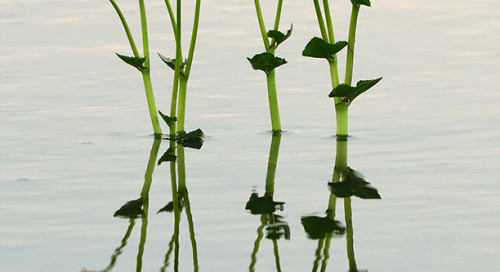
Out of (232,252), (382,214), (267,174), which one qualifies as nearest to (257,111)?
(267,174)

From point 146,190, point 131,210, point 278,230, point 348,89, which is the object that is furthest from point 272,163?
point 278,230

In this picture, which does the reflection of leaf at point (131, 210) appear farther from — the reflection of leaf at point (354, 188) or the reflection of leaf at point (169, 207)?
the reflection of leaf at point (354, 188)

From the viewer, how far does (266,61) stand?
146 inches

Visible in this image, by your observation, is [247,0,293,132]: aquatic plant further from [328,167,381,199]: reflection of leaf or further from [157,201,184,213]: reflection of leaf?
[157,201,184,213]: reflection of leaf

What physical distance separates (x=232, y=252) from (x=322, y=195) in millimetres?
692

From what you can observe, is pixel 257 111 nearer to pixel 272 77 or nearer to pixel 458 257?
pixel 272 77

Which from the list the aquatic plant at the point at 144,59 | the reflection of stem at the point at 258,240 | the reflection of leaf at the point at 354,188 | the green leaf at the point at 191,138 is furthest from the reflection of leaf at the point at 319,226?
the aquatic plant at the point at 144,59

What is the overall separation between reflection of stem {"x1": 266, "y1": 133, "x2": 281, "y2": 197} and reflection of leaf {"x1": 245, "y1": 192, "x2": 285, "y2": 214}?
0.06 metres

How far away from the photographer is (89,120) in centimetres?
443

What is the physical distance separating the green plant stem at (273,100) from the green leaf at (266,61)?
0.19 feet

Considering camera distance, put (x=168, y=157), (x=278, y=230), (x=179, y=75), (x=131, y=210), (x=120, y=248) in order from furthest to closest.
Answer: (x=179, y=75) < (x=168, y=157) < (x=131, y=210) < (x=278, y=230) < (x=120, y=248)

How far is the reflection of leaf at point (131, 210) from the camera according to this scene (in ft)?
8.83

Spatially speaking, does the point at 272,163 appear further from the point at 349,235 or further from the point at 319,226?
the point at 349,235

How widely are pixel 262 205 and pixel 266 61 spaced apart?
3.64 feet
